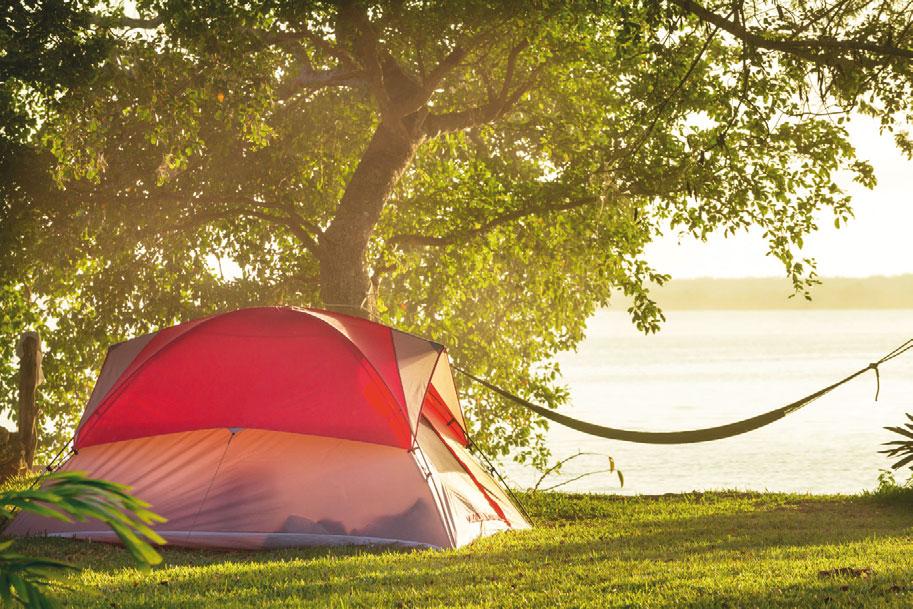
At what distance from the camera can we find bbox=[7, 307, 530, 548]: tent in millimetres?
8922

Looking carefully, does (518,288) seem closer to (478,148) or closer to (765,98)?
(478,148)

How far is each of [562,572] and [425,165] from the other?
1114 cm

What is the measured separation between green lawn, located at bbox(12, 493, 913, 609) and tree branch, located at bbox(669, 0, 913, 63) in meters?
3.99

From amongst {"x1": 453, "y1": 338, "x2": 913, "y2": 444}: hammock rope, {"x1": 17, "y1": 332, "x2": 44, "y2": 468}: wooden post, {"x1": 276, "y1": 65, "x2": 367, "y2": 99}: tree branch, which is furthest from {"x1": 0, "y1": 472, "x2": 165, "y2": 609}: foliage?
{"x1": 276, "y1": 65, "x2": 367, "y2": 99}: tree branch

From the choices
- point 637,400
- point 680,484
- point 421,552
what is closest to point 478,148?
point 421,552

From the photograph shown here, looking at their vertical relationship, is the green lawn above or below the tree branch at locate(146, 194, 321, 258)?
below

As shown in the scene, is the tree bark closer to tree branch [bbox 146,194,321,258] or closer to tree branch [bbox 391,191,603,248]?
tree branch [bbox 146,194,321,258]

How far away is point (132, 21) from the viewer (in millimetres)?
17906

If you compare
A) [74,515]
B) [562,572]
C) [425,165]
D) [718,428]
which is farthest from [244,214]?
[74,515]

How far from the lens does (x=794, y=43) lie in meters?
8.77

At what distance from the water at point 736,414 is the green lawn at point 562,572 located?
6.72 metres

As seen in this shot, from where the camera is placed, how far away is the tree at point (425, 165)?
12312 mm

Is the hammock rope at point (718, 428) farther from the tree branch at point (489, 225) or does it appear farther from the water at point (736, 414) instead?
the water at point (736, 414)

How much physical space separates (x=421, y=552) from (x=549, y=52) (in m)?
7.84
